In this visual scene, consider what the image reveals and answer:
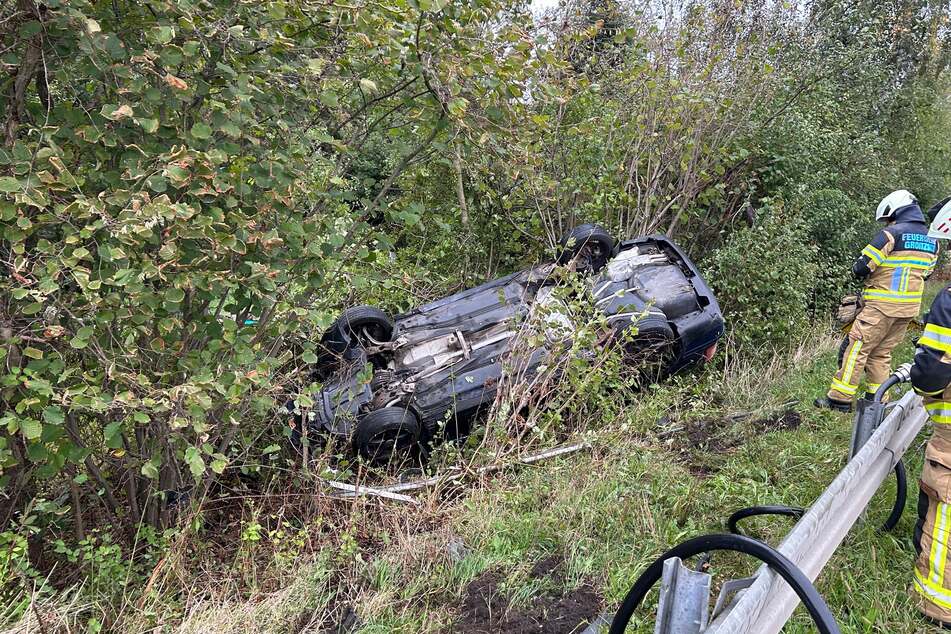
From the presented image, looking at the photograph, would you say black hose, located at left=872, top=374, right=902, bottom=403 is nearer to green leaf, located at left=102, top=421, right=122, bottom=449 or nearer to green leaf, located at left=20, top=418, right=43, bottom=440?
green leaf, located at left=102, top=421, right=122, bottom=449

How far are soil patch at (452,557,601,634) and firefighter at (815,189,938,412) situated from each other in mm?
3283

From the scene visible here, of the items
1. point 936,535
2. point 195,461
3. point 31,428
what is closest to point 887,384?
point 936,535

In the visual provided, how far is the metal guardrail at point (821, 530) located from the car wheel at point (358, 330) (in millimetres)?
3385

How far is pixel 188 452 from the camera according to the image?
2.26m

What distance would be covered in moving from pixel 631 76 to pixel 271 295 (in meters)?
5.29

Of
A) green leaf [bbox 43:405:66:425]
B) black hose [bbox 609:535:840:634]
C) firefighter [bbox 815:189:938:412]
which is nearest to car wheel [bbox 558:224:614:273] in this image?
firefighter [bbox 815:189:938:412]

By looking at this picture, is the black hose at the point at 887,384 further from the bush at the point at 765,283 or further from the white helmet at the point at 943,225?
the bush at the point at 765,283

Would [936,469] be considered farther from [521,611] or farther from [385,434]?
[385,434]

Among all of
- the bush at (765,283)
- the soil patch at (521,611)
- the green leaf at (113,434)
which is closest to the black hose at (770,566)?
the soil patch at (521,611)

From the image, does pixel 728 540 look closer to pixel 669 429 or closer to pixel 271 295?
pixel 271 295

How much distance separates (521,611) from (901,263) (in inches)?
173

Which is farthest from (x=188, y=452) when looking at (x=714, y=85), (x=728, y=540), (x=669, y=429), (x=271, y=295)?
(x=714, y=85)

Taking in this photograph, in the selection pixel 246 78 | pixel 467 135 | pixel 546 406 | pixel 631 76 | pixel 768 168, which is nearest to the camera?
pixel 246 78

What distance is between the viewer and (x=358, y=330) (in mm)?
4934
